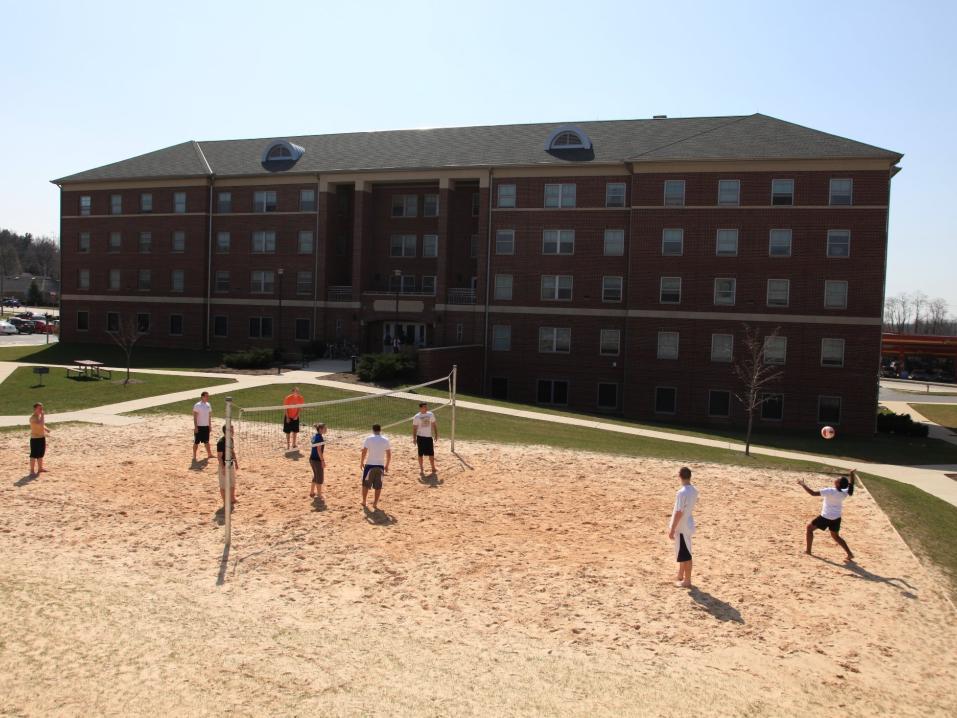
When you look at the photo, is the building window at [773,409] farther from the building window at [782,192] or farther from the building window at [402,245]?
the building window at [402,245]

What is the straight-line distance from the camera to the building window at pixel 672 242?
43969 millimetres

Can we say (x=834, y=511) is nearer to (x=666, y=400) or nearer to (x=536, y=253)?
(x=666, y=400)

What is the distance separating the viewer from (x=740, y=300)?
141 feet

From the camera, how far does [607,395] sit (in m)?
45.8

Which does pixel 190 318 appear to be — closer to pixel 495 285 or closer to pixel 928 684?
pixel 495 285

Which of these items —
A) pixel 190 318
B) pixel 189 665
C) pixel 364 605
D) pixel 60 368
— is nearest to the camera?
pixel 189 665

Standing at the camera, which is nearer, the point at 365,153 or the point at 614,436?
the point at 614,436

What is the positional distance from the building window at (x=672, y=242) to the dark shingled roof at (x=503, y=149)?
409 cm

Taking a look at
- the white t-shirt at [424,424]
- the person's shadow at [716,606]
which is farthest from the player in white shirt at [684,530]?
the white t-shirt at [424,424]

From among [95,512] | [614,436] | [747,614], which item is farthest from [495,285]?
[747,614]

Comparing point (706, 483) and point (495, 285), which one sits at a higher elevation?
point (495, 285)

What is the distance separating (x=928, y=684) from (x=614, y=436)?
20000 millimetres

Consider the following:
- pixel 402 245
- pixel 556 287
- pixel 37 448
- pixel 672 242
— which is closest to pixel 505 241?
pixel 556 287

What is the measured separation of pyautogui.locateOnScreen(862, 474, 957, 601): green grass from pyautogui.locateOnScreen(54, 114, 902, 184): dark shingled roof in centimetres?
2369
